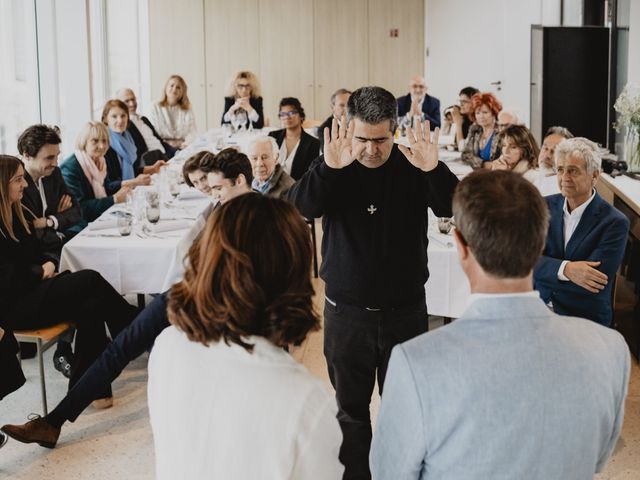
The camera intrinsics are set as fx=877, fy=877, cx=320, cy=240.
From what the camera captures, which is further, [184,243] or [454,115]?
[454,115]

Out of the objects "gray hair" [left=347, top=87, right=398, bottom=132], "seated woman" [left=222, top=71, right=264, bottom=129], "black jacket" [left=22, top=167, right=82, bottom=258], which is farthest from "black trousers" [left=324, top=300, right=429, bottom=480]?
"seated woman" [left=222, top=71, right=264, bottom=129]

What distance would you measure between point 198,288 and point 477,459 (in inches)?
23.0

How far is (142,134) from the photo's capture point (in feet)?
27.6

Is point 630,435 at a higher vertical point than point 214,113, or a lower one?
lower

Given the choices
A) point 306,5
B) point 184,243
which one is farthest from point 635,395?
point 306,5

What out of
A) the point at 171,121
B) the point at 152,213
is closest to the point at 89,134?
the point at 152,213

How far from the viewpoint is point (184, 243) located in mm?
4719

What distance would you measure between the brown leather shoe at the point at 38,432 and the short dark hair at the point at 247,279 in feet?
7.93

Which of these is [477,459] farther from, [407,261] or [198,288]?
[407,261]

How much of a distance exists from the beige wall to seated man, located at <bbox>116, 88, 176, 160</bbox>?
4.56m

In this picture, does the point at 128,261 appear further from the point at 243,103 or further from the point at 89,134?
the point at 243,103

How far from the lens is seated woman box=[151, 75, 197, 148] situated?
30.5ft

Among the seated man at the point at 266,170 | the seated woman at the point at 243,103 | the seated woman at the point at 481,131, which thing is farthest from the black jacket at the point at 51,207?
the seated woman at the point at 243,103

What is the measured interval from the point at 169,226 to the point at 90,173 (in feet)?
4.25
